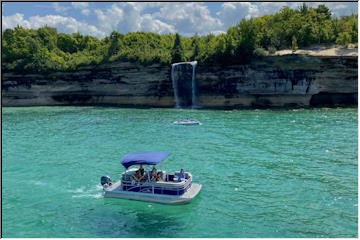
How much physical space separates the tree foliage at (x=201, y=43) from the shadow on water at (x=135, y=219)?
42.8 meters

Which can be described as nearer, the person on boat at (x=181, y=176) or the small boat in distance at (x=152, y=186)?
the small boat in distance at (x=152, y=186)

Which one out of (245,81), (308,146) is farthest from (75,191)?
(245,81)

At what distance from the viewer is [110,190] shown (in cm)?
1970

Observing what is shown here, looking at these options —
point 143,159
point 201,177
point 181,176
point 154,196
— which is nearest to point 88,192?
point 143,159

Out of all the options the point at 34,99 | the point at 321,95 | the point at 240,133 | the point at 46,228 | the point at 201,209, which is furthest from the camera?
the point at 34,99

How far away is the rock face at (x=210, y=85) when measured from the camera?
180 ft

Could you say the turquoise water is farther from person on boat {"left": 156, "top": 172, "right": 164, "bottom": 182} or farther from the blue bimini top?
the blue bimini top

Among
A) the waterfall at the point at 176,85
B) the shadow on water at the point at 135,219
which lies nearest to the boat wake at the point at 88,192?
the shadow on water at the point at 135,219

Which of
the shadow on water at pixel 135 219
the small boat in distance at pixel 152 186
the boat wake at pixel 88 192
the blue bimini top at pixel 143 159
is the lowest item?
the shadow on water at pixel 135 219

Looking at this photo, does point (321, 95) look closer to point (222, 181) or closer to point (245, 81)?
point (245, 81)

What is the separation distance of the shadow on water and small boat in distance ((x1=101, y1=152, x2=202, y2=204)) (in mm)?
295

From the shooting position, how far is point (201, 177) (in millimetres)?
22844

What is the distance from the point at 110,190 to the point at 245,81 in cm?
4079

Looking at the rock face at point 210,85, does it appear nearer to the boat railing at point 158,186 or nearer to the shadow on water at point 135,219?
the boat railing at point 158,186
